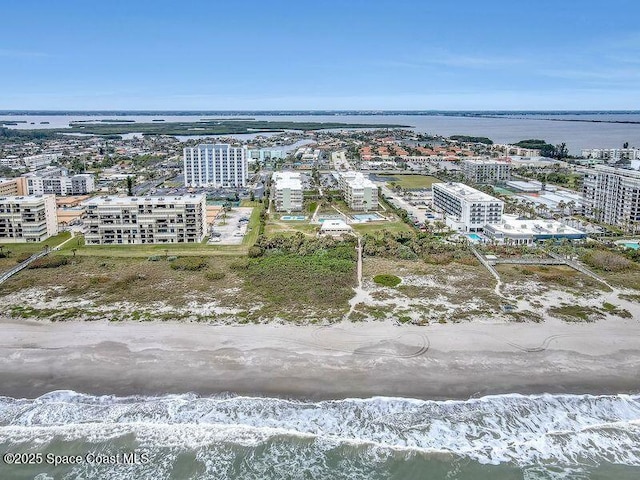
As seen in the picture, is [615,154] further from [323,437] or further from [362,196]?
[323,437]

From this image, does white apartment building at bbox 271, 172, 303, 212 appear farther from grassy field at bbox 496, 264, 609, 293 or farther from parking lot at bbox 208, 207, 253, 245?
grassy field at bbox 496, 264, 609, 293

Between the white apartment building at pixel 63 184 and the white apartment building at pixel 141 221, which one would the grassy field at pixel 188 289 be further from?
the white apartment building at pixel 63 184

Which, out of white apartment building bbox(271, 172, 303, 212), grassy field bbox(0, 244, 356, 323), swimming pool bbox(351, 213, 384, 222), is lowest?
grassy field bbox(0, 244, 356, 323)

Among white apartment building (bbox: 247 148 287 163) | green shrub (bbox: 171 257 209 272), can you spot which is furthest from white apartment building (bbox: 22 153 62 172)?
green shrub (bbox: 171 257 209 272)

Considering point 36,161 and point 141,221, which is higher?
point 36,161

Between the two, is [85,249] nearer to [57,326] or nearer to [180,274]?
[180,274]

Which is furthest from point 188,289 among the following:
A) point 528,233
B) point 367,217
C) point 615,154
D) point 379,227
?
point 615,154
